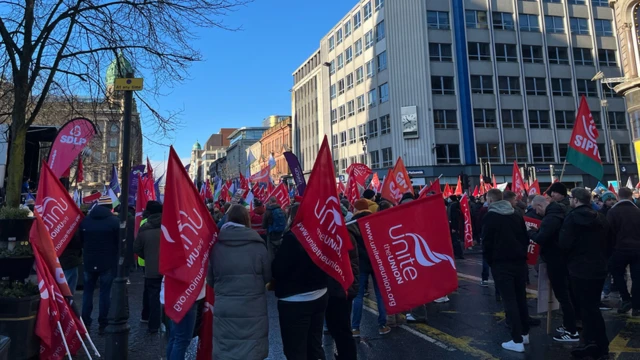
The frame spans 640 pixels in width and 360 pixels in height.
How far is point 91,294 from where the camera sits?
6719 millimetres

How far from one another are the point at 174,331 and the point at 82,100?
27.6ft

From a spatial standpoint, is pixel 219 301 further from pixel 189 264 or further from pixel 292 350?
pixel 292 350

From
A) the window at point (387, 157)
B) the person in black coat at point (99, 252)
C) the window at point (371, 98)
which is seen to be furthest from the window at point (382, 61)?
the person in black coat at point (99, 252)

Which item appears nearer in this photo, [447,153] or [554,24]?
[447,153]

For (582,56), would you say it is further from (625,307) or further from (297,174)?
(625,307)

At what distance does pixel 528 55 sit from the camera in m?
46.2

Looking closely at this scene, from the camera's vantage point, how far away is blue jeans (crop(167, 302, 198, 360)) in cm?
459

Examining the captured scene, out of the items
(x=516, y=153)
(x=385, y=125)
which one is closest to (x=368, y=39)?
(x=385, y=125)

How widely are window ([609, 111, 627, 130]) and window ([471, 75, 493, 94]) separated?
47.6 ft

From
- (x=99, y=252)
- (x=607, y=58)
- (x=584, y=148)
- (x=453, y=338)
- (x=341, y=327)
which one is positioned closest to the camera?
(x=341, y=327)

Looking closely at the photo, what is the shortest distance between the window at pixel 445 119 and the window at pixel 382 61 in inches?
294

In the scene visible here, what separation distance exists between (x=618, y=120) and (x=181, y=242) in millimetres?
55796

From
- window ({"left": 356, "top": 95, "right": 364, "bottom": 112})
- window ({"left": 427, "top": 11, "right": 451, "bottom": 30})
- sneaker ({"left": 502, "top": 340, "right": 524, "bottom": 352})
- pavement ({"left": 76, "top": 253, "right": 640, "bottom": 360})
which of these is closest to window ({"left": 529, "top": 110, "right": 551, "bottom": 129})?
window ({"left": 427, "top": 11, "right": 451, "bottom": 30})

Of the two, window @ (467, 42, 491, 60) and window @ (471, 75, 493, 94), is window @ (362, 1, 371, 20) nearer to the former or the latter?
window @ (467, 42, 491, 60)
